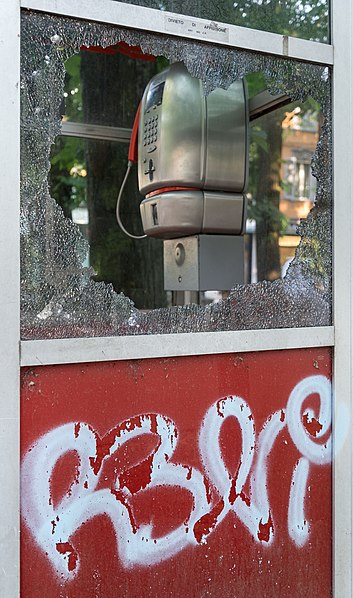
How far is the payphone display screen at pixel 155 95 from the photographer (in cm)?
262

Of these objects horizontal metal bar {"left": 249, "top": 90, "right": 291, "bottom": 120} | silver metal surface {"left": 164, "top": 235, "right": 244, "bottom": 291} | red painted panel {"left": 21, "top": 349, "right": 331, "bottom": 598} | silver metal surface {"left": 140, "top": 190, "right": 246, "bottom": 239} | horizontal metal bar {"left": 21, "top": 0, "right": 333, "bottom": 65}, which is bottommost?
red painted panel {"left": 21, "top": 349, "right": 331, "bottom": 598}

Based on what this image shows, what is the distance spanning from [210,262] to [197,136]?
1.55ft

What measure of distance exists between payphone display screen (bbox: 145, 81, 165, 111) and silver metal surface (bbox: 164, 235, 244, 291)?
0.55 m

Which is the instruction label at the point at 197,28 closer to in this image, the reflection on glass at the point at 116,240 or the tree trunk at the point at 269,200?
the tree trunk at the point at 269,200

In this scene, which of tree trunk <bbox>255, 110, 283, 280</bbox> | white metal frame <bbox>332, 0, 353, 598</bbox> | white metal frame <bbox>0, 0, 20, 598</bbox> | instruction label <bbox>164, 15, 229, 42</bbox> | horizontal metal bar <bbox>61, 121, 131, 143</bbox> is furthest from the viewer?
A: tree trunk <bbox>255, 110, 283, 280</bbox>

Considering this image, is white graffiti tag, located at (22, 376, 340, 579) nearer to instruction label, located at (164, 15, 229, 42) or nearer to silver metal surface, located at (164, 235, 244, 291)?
silver metal surface, located at (164, 235, 244, 291)

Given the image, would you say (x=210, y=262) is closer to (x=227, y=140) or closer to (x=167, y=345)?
(x=227, y=140)

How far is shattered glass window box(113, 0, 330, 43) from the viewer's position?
6.19 ft

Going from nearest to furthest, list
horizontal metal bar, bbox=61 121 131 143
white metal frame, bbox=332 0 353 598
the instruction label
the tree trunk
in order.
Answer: the instruction label, white metal frame, bbox=332 0 353 598, horizontal metal bar, bbox=61 121 131 143, the tree trunk

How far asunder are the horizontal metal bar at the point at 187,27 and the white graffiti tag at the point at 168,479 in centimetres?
100

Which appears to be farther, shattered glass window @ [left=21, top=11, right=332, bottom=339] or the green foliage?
the green foliage

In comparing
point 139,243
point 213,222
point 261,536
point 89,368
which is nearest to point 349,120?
point 213,222

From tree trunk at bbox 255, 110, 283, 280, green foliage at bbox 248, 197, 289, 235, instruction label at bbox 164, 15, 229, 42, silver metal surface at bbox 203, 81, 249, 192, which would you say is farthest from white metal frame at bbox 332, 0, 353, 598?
green foliage at bbox 248, 197, 289, 235

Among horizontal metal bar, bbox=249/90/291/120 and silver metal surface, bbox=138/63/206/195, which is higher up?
horizontal metal bar, bbox=249/90/291/120
